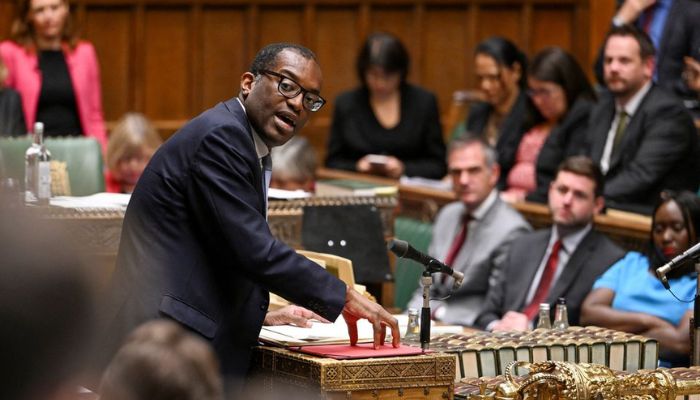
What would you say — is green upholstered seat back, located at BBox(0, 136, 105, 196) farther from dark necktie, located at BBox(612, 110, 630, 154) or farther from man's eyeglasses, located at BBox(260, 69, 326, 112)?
man's eyeglasses, located at BBox(260, 69, 326, 112)

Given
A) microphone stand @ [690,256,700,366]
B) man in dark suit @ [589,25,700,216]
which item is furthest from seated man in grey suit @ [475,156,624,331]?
microphone stand @ [690,256,700,366]

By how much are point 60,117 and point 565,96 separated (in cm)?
257

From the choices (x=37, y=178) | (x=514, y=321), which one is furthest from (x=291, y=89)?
(x=514, y=321)

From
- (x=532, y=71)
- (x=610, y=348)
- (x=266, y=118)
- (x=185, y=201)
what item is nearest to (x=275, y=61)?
(x=266, y=118)

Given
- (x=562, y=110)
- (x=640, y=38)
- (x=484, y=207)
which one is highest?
(x=640, y=38)

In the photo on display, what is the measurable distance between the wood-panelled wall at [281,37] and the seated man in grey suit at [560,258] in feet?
12.4

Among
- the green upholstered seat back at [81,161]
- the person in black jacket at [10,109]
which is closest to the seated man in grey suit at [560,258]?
the green upholstered seat back at [81,161]

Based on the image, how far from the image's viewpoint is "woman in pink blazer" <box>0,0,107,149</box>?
21.9 ft

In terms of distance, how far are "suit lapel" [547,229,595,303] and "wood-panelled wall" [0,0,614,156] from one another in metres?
3.98

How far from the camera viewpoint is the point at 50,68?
675 centimetres

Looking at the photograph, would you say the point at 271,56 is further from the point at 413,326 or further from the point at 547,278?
the point at 547,278

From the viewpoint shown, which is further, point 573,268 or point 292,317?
point 573,268

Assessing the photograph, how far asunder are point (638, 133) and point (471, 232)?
93cm

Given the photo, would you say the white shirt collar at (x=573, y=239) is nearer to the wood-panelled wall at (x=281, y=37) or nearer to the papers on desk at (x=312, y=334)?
the papers on desk at (x=312, y=334)
